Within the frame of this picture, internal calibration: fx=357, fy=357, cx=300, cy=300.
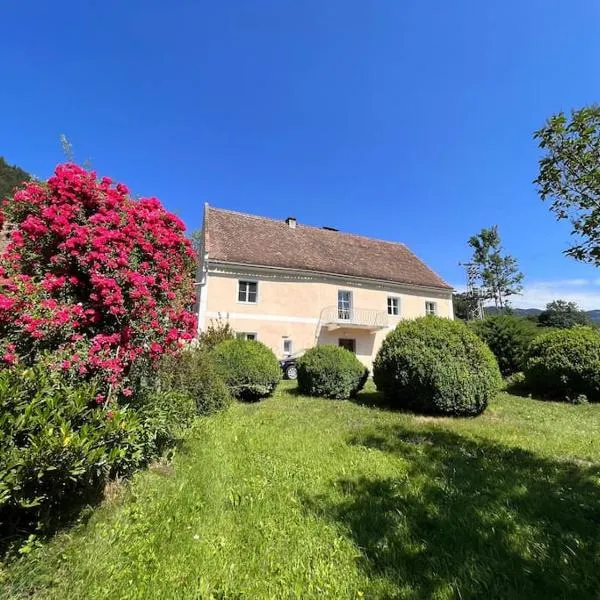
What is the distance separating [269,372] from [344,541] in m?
5.92

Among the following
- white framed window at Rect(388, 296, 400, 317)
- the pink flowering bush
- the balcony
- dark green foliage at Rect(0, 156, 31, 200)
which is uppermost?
dark green foliage at Rect(0, 156, 31, 200)

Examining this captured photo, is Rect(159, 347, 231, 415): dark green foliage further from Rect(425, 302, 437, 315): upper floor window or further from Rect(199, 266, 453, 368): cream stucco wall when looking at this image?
Rect(425, 302, 437, 315): upper floor window

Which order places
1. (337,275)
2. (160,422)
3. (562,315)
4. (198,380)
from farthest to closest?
1. (562,315)
2. (337,275)
3. (198,380)
4. (160,422)

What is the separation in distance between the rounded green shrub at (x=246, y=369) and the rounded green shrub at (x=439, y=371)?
2.67m

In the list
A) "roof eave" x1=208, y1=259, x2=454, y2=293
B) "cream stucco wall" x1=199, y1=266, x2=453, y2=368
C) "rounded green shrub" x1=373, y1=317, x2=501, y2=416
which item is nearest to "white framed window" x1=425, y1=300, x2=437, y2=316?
"roof eave" x1=208, y1=259, x2=454, y2=293

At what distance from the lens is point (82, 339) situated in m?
3.67

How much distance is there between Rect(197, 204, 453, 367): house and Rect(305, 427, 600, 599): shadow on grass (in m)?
13.7

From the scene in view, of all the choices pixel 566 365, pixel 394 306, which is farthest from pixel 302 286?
pixel 566 365

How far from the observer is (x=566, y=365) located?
9.59 metres

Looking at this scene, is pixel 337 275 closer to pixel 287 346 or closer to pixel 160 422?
pixel 287 346

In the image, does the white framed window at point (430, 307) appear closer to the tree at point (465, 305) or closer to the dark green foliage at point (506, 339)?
the dark green foliage at point (506, 339)

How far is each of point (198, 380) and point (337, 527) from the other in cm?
400

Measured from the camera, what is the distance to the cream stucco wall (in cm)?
1728

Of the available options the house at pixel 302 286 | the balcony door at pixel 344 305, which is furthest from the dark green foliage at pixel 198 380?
the balcony door at pixel 344 305
